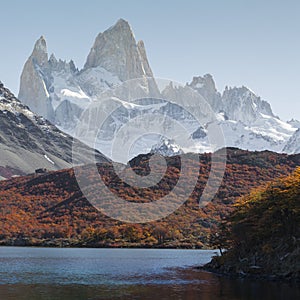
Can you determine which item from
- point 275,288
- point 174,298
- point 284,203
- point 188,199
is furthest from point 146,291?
point 188,199

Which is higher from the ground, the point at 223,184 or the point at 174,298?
the point at 223,184

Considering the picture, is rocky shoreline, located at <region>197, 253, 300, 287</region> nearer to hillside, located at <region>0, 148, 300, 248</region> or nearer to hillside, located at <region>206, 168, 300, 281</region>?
hillside, located at <region>206, 168, 300, 281</region>

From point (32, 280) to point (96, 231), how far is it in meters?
86.7

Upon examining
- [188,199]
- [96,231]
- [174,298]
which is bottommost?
[174,298]

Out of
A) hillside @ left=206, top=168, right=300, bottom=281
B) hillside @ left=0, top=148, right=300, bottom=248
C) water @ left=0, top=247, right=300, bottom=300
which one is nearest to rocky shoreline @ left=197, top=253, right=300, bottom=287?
hillside @ left=206, top=168, right=300, bottom=281

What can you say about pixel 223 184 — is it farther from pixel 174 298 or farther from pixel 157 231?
pixel 174 298

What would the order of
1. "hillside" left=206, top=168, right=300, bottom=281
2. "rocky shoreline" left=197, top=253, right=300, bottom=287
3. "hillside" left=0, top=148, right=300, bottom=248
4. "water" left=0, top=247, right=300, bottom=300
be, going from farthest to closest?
"hillside" left=0, top=148, right=300, bottom=248, "hillside" left=206, top=168, right=300, bottom=281, "rocky shoreline" left=197, top=253, right=300, bottom=287, "water" left=0, top=247, right=300, bottom=300

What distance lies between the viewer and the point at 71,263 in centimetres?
9144

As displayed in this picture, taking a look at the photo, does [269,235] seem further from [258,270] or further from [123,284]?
[123,284]

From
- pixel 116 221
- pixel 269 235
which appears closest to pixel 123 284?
pixel 269 235

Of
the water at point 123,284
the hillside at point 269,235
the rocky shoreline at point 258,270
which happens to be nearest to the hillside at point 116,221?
the water at point 123,284

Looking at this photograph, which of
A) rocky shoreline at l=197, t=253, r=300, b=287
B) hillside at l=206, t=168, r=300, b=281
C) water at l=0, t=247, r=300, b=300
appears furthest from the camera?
hillside at l=206, t=168, r=300, b=281

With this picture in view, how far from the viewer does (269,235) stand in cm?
7062

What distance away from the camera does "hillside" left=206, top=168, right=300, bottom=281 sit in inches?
2586
